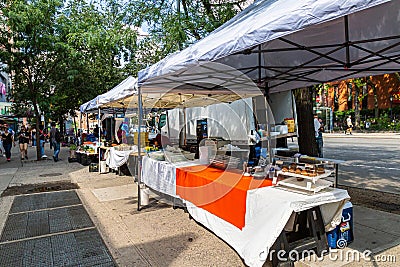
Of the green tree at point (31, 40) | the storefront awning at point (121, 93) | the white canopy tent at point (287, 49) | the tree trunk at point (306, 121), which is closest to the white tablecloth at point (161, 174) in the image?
the white canopy tent at point (287, 49)

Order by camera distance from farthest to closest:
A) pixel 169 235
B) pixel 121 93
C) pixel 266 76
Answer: pixel 121 93 → pixel 266 76 → pixel 169 235

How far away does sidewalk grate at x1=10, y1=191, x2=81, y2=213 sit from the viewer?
5945 millimetres

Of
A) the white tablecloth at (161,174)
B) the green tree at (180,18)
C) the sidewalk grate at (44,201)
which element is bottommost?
the sidewalk grate at (44,201)

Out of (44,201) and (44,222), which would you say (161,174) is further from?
(44,201)

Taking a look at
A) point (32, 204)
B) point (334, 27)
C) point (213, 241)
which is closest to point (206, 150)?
point (213, 241)

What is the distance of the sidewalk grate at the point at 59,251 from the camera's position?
357 cm

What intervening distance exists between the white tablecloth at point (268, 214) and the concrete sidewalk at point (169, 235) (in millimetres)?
392

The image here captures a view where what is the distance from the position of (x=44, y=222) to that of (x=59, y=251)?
54.5 inches

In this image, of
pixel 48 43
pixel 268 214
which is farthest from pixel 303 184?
pixel 48 43

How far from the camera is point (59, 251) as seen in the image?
3.86m

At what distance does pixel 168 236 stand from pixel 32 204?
3.58 metres

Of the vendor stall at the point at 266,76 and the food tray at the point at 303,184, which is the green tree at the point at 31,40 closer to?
the vendor stall at the point at 266,76

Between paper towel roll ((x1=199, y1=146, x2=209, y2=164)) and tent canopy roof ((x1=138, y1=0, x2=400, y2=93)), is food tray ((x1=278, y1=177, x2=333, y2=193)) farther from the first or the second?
paper towel roll ((x1=199, y1=146, x2=209, y2=164))

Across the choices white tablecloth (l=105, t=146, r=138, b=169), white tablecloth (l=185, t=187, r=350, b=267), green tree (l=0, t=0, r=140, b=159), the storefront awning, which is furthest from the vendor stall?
green tree (l=0, t=0, r=140, b=159)
